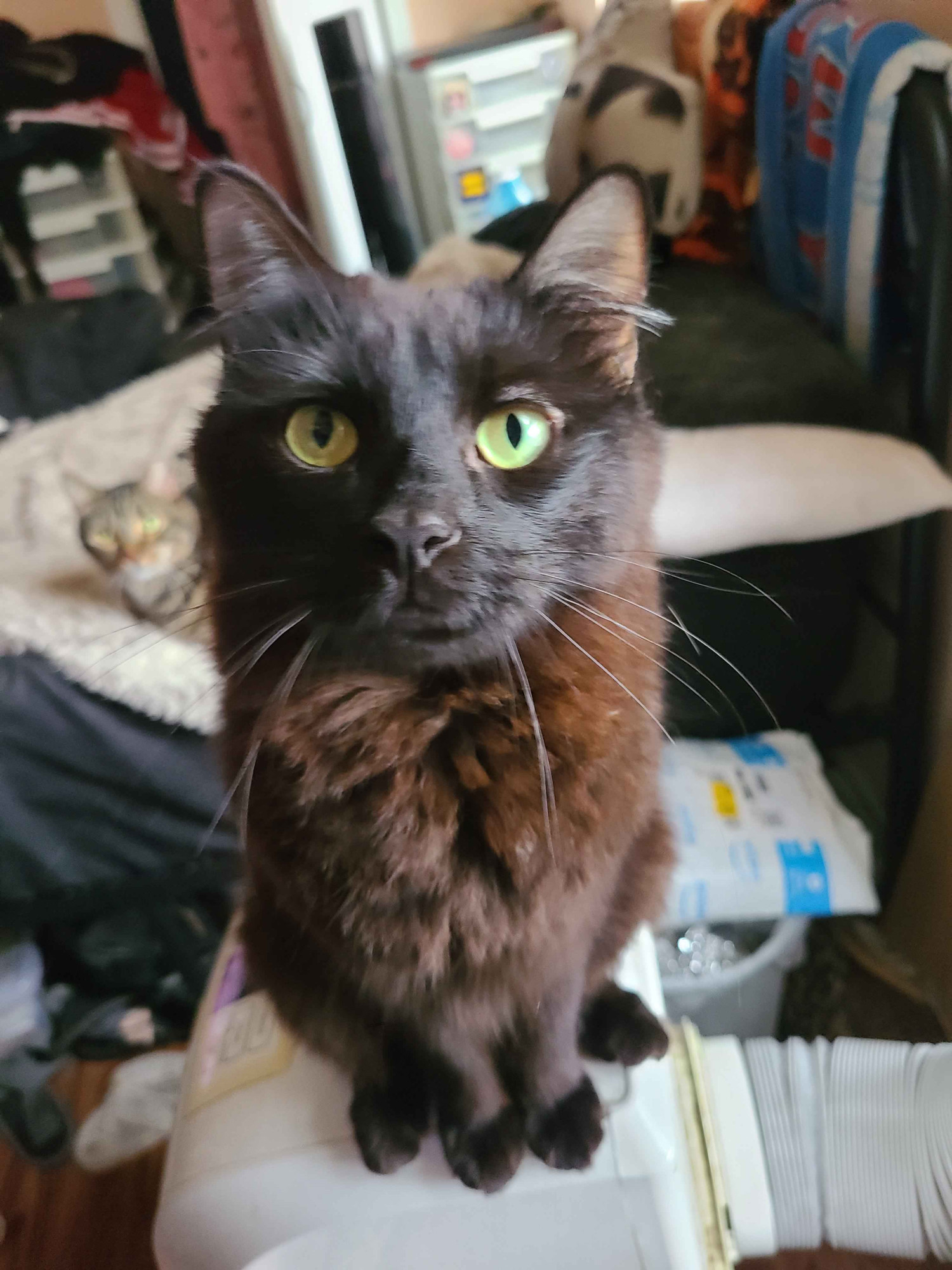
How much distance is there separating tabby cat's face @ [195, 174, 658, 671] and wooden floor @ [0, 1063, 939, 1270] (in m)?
1.06

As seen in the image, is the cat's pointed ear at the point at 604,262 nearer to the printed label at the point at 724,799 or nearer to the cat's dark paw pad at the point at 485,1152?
the cat's dark paw pad at the point at 485,1152

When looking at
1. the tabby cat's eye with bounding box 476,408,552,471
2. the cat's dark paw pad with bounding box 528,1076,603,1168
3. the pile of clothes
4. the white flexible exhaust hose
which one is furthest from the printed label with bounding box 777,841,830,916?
the pile of clothes

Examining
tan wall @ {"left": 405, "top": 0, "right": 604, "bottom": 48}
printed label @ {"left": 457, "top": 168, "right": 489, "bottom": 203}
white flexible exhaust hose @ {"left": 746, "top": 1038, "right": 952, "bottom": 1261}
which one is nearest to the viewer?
white flexible exhaust hose @ {"left": 746, "top": 1038, "right": 952, "bottom": 1261}

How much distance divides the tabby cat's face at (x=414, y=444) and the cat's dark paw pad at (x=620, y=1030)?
38 cm

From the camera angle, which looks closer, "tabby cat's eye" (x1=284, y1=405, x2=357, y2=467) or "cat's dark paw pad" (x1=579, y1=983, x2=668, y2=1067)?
"tabby cat's eye" (x1=284, y1=405, x2=357, y2=467)

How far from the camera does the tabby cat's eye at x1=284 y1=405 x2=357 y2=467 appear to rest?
20.3 inches

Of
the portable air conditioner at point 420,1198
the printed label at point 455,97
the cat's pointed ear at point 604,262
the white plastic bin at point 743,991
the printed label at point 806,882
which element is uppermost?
the printed label at point 455,97

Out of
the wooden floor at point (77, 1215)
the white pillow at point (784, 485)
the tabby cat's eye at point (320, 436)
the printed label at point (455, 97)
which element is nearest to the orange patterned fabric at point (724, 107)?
the white pillow at point (784, 485)

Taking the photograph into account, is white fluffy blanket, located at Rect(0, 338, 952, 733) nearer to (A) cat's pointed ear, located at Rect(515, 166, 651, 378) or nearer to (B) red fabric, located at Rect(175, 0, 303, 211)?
(A) cat's pointed ear, located at Rect(515, 166, 651, 378)

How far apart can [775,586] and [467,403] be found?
26.1 inches

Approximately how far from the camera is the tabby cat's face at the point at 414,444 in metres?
0.48

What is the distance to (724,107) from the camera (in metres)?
1.21

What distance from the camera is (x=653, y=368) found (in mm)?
1074

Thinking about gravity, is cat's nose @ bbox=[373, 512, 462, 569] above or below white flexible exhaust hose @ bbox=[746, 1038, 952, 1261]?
above
